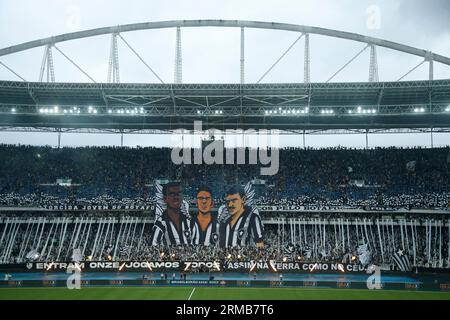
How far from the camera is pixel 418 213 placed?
40.7 m

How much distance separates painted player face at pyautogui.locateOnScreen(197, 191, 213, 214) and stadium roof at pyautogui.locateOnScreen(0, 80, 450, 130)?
25.2ft

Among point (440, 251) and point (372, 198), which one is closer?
point (440, 251)

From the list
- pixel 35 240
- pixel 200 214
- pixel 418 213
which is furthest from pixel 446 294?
pixel 35 240

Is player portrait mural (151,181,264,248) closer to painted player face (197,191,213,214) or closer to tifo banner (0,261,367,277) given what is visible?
painted player face (197,191,213,214)

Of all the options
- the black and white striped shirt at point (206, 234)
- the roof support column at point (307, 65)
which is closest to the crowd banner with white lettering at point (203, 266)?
the black and white striped shirt at point (206, 234)

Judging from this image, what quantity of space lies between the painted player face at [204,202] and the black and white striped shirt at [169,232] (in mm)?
2023

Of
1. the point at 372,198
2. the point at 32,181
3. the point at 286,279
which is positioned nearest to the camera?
the point at 286,279

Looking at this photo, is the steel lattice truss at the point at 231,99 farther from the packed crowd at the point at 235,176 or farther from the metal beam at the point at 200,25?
the packed crowd at the point at 235,176

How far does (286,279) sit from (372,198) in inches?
635

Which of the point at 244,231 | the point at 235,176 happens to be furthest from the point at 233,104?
the point at 244,231

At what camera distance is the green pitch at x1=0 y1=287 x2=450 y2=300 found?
26609 mm

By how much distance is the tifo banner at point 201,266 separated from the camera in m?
35.0

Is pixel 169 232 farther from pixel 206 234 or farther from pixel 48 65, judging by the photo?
pixel 48 65
